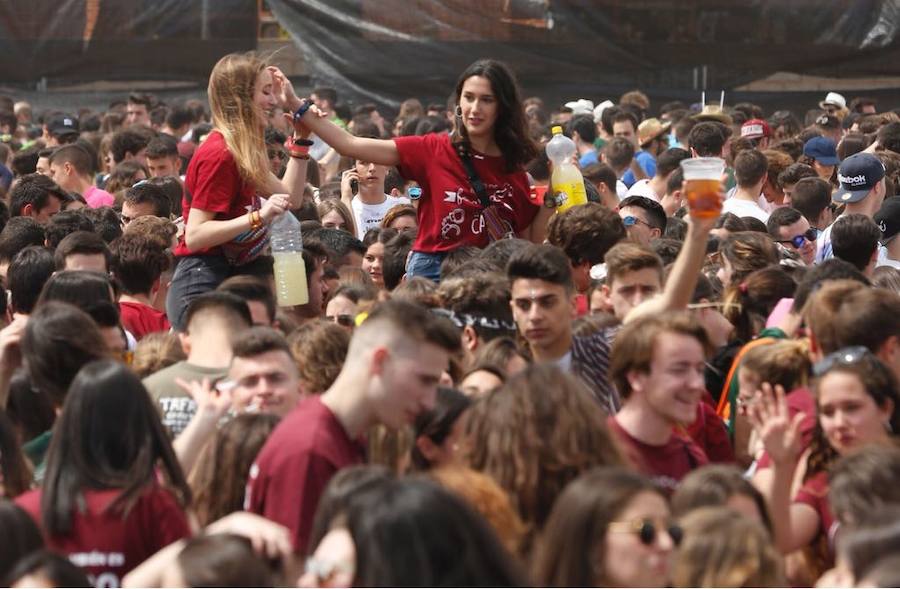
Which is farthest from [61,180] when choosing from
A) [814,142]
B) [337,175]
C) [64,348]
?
[64,348]

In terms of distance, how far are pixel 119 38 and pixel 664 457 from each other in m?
18.5

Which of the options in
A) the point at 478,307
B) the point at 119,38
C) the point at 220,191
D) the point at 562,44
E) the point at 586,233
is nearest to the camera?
the point at 478,307

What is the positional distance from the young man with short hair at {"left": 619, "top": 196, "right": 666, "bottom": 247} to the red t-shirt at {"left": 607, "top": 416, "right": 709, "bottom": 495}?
3950 millimetres

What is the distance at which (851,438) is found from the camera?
5.34m

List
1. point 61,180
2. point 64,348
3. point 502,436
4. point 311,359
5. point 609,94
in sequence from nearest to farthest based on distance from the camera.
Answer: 1. point 502,436
2. point 64,348
3. point 311,359
4. point 61,180
5. point 609,94

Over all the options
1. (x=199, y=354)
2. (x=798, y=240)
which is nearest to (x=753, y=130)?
(x=798, y=240)

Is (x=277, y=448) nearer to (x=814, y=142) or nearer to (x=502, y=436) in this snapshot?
(x=502, y=436)

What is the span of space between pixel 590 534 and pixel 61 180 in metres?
9.12

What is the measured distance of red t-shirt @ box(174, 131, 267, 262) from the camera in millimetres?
7910

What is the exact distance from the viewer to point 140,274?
8438 millimetres

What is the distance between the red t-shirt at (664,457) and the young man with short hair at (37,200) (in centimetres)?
631

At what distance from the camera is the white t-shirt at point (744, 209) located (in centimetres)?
1077

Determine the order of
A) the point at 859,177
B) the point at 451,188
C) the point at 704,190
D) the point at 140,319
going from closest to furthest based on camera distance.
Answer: the point at 704,190, the point at 451,188, the point at 140,319, the point at 859,177

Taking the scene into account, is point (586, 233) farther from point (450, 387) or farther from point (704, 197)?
point (450, 387)
